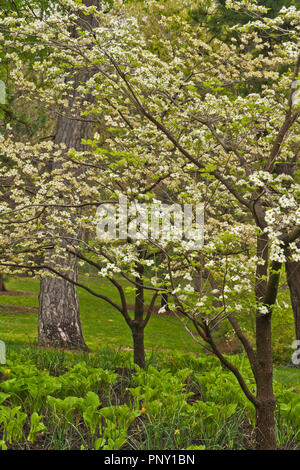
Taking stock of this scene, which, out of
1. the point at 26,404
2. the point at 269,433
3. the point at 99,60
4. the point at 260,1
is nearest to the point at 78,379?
the point at 26,404

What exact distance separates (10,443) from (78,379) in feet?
4.30

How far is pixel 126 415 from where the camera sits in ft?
13.5

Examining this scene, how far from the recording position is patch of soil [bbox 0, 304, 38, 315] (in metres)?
20.4

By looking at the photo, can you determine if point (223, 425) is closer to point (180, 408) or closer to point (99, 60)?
point (180, 408)

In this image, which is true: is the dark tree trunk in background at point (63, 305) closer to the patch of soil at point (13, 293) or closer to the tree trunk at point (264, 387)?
the tree trunk at point (264, 387)

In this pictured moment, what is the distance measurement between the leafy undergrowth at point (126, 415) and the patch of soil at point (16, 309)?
50.1 ft

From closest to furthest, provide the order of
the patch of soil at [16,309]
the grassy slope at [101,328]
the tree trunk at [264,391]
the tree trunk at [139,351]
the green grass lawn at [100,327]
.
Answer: the tree trunk at [264,391]
the tree trunk at [139,351]
the grassy slope at [101,328]
the green grass lawn at [100,327]
the patch of soil at [16,309]

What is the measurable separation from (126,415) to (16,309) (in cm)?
1821

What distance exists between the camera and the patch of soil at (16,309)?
66.9ft

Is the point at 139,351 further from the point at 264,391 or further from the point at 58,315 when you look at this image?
the point at 58,315

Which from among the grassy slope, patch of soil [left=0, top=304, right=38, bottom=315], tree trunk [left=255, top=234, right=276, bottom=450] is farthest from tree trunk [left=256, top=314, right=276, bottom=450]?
patch of soil [left=0, top=304, right=38, bottom=315]

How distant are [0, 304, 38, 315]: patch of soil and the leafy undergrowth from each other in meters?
15.3

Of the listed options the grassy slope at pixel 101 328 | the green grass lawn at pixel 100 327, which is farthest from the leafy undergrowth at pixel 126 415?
the green grass lawn at pixel 100 327

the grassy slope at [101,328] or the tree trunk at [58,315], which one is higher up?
the tree trunk at [58,315]
